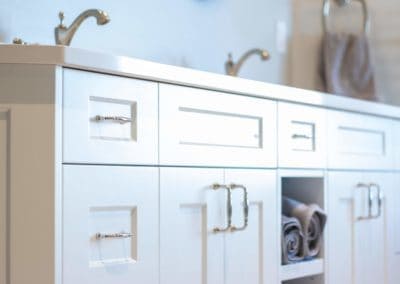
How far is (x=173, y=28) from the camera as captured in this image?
213 cm

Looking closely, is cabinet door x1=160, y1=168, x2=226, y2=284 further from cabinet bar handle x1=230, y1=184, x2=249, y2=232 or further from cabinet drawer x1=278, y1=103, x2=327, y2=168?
cabinet drawer x1=278, y1=103, x2=327, y2=168

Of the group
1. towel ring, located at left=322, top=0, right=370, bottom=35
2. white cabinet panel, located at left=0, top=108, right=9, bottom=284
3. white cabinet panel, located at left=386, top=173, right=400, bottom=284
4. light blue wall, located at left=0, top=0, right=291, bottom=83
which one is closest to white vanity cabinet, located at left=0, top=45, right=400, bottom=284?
white cabinet panel, located at left=0, top=108, right=9, bottom=284

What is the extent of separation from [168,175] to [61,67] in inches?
14.8

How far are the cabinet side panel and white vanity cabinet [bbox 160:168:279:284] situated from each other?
31 cm

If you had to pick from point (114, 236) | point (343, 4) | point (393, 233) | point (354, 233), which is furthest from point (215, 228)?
point (343, 4)

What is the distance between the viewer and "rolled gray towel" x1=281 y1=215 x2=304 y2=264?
1907 mm

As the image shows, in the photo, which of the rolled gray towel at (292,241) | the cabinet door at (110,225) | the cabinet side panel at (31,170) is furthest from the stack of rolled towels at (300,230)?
the cabinet side panel at (31,170)

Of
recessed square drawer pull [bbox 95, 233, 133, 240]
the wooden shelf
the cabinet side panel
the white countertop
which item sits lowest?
the wooden shelf

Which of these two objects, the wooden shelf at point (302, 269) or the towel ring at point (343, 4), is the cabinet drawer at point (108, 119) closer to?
the wooden shelf at point (302, 269)

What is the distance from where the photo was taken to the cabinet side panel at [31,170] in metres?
1.27

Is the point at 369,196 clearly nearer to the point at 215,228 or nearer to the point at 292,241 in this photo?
the point at 292,241

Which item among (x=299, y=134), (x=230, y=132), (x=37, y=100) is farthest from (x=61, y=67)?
(x=299, y=134)

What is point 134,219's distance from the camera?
1.44 metres

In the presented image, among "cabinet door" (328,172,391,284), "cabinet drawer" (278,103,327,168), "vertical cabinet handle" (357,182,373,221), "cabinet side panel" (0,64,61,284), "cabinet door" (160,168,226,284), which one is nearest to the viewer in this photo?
"cabinet side panel" (0,64,61,284)
